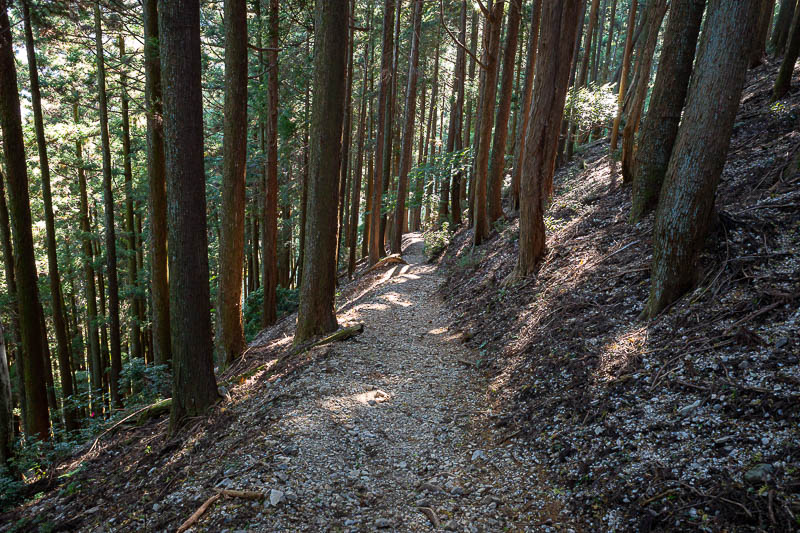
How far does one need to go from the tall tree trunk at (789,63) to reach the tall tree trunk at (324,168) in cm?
848

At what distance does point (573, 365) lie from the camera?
496cm

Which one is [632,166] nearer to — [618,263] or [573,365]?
[618,263]

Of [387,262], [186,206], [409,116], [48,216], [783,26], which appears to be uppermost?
[783,26]

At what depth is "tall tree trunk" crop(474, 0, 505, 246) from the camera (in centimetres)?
1195

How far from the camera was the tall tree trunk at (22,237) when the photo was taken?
747 centimetres

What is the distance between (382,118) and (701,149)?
43.6 ft

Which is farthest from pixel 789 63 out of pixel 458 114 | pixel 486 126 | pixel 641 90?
pixel 458 114

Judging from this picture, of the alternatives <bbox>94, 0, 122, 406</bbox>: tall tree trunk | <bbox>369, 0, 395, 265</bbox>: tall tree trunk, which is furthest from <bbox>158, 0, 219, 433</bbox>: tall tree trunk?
<bbox>369, 0, 395, 265</bbox>: tall tree trunk

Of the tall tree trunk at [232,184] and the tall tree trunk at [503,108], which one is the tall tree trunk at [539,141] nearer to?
the tall tree trunk at [503,108]

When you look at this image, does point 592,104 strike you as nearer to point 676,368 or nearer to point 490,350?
point 490,350

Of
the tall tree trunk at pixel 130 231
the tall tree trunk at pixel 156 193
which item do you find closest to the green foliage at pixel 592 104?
the tall tree trunk at pixel 156 193

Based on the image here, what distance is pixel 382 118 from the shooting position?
53.8 feet

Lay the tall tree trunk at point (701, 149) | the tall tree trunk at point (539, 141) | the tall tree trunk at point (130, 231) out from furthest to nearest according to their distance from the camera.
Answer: the tall tree trunk at point (130, 231), the tall tree trunk at point (539, 141), the tall tree trunk at point (701, 149)

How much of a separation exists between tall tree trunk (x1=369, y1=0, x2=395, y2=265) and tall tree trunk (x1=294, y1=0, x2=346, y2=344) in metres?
8.03
